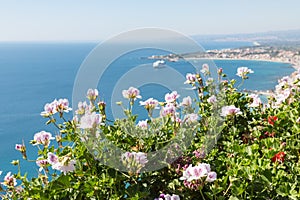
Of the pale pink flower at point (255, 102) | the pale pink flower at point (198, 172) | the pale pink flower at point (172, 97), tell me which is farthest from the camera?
the pale pink flower at point (255, 102)

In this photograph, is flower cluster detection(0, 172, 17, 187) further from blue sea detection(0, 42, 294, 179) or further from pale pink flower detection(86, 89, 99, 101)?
blue sea detection(0, 42, 294, 179)

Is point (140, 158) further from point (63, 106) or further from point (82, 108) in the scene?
point (63, 106)

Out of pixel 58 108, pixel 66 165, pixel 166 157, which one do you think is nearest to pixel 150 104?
pixel 166 157

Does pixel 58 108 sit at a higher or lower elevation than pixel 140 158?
higher

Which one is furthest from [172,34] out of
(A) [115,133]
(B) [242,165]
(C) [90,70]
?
(B) [242,165]

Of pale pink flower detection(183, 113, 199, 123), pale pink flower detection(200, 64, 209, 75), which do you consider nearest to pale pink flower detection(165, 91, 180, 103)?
pale pink flower detection(183, 113, 199, 123)

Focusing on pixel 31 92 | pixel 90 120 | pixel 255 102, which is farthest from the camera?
pixel 31 92

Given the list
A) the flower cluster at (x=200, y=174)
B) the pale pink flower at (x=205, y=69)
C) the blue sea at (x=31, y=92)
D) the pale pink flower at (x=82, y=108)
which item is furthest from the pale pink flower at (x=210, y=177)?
the blue sea at (x=31, y=92)

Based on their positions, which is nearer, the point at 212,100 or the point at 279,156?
the point at 279,156

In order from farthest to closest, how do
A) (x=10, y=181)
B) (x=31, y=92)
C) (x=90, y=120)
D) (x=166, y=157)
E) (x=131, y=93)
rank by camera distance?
(x=31, y=92)
(x=131, y=93)
(x=10, y=181)
(x=166, y=157)
(x=90, y=120)

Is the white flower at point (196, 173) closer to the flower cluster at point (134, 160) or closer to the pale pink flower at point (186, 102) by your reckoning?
the flower cluster at point (134, 160)

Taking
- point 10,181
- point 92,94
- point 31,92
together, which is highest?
point 92,94

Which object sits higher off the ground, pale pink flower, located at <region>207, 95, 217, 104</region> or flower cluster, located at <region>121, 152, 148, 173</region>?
pale pink flower, located at <region>207, 95, 217, 104</region>

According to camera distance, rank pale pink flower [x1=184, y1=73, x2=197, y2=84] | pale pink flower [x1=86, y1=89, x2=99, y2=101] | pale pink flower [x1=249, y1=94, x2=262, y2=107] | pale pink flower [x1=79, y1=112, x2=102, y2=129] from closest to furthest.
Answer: pale pink flower [x1=79, y1=112, x2=102, y2=129]
pale pink flower [x1=86, y1=89, x2=99, y2=101]
pale pink flower [x1=249, y1=94, x2=262, y2=107]
pale pink flower [x1=184, y1=73, x2=197, y2=84]
